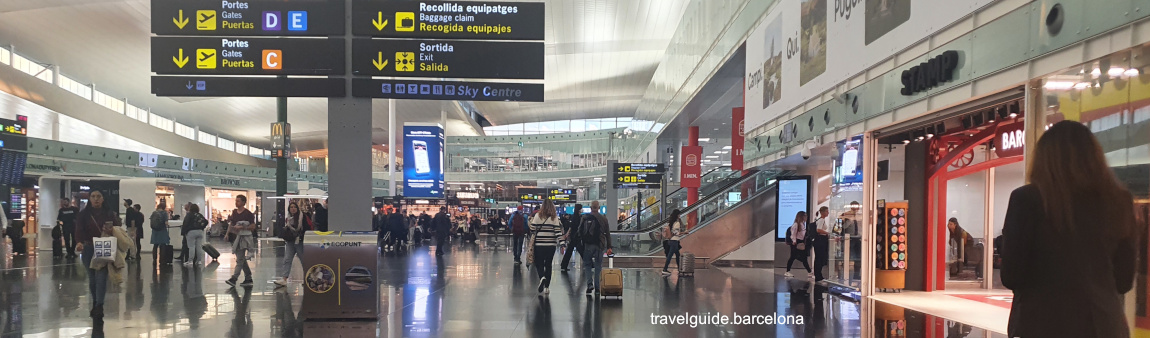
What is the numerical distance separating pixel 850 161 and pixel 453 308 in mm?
6616

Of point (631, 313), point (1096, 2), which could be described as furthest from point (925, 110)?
point (631, 313)

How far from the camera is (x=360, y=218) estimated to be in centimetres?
957

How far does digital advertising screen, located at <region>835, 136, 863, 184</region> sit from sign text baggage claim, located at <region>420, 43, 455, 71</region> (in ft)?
20.7

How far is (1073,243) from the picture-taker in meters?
2.71

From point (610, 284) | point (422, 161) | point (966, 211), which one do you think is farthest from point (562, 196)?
point (610, 284)

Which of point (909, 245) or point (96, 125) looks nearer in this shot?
point (909, 245)

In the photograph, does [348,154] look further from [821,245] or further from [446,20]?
[821,245]

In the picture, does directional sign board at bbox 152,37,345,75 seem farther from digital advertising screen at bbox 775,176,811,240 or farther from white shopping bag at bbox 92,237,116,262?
digital advertising screen at bbox 775,176,811,240

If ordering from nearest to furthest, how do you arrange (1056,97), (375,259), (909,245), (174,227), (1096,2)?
1. (1096,2)
2. (1056,97)
3. (375,259)
4. (909,245)
5. (174,227)

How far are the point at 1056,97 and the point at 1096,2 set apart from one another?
3.42 feet

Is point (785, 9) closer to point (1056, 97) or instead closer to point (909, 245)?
point (909, 245)

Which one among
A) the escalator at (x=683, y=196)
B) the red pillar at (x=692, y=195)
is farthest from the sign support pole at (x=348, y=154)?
the escalator at (x=683, y=196)

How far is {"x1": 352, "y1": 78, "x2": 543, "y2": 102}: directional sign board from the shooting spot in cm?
946

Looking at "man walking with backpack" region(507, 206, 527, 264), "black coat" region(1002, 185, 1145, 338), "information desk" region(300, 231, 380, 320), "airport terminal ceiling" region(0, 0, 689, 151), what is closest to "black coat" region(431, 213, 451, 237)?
"man walking with backpack" region(507, 206, 527, 264)
